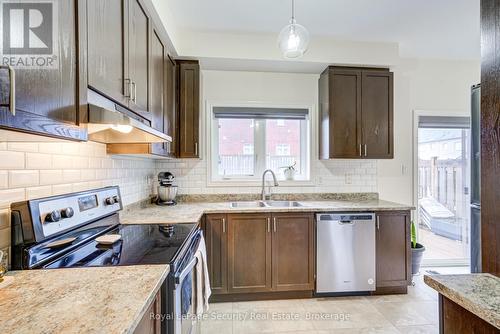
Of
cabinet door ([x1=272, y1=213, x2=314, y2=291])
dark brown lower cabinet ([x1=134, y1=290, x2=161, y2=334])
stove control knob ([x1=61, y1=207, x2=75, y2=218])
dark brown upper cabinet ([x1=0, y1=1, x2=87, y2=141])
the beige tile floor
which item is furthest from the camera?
cabinet door ([x1=272, y1=213, x2=314, y2=291])

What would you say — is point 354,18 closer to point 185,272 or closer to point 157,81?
point 157,81

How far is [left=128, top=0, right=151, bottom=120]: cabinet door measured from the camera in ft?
5.11

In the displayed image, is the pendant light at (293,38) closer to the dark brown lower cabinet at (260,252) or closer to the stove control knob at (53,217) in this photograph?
the dark brown lower cabinet at (260,252)

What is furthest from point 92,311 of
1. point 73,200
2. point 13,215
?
point 73,200

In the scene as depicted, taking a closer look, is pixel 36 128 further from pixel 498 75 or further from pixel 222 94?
pixel 222 94

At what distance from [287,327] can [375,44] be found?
9.69ft

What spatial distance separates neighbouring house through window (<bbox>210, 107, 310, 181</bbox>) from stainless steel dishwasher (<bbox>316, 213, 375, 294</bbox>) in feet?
2.70

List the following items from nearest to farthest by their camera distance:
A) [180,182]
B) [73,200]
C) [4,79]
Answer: [4,79], [73,200], [180,182]

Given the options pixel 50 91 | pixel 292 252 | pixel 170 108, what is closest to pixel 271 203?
pixel 292 252

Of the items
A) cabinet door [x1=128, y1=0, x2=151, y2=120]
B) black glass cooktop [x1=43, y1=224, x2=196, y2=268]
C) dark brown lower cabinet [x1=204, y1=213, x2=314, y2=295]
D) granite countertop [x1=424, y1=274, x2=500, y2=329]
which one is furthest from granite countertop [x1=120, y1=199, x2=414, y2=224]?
granite countertop [x1=424, y1=274, x2=500, y2=329]

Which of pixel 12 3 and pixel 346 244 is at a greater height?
pixel 12 3

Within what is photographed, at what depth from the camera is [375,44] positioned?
9.56 feet

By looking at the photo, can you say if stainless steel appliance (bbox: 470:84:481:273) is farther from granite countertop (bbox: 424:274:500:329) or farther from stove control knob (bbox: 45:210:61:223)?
stove control knob (bbox: 45:210:61:223)

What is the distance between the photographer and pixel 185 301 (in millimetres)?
1329
